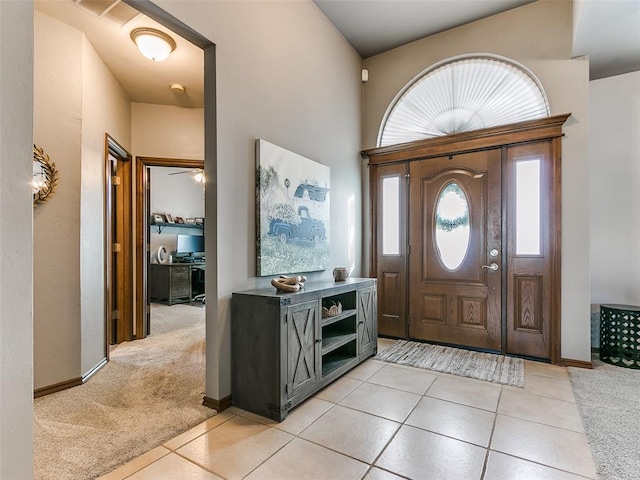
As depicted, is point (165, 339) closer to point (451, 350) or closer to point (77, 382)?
point (77, 382)

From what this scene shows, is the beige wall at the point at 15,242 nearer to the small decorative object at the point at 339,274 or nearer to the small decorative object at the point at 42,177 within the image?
the small decorative object at the point at 42,177

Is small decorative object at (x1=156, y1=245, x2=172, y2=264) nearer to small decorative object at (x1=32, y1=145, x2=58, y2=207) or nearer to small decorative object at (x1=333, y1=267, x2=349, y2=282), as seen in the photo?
small decorative object at (x1=32, y1=145, x2=58, y2=207)

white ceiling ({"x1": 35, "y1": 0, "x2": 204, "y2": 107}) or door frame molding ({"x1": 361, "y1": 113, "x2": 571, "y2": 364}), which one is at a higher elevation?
white ceiling ({"x1": 35, "y1": 0, "x2": 204, "y2": 107})

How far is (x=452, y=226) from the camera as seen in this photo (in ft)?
12.3

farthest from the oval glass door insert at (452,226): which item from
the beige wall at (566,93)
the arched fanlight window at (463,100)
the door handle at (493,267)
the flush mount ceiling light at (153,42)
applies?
the flush mount ceiling light at (153,42)

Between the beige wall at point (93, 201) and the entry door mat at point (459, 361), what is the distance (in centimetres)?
274

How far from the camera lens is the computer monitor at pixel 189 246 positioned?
7.40 meters

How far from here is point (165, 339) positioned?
13.2ft

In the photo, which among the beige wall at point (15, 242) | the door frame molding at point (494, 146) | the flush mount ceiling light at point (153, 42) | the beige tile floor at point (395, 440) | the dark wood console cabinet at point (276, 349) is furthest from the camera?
the door frame molding at point (494, 146)

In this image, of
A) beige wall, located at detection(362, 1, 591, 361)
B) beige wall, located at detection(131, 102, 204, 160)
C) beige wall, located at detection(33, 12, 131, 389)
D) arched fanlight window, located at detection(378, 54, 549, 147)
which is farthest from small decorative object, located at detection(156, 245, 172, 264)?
beige wall, located at detection(362, 1, 591, 361)

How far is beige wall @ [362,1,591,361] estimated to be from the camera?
3105mm

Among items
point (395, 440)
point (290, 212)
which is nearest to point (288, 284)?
point (290, 212)

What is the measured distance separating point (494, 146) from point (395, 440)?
10.1ft

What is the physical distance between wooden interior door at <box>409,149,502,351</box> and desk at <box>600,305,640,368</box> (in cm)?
95
